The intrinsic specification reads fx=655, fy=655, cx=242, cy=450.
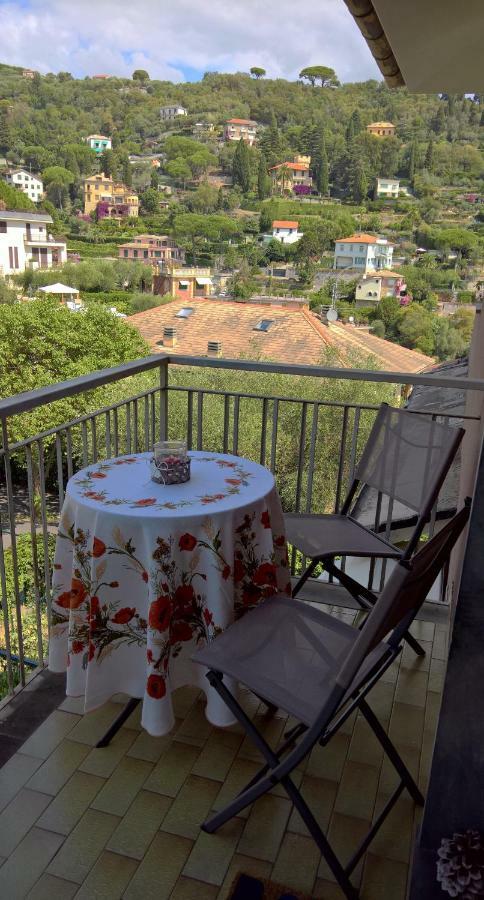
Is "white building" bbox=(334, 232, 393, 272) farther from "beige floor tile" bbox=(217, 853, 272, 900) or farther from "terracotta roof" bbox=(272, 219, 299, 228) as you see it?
"beige floor tile" bbox=(217, 853, 272, 900)

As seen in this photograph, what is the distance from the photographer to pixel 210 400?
18.1m

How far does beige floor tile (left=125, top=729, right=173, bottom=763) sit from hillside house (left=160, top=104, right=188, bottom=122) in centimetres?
7660

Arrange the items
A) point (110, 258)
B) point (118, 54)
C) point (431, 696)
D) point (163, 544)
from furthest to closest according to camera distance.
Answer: point (118, 54) → point (110, 258) → point (431, 696) → point (163, 544)

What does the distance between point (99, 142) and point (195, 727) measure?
71661 millimetres

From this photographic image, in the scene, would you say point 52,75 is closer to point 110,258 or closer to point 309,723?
point 110,258

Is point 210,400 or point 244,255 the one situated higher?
point 244,255

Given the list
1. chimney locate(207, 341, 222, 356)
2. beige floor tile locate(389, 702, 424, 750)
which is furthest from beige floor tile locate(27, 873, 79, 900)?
chimney locate(207, 341, 222, 356)

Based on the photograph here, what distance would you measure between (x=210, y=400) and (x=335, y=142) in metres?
49.5

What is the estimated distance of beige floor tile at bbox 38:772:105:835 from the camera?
1.71 meters

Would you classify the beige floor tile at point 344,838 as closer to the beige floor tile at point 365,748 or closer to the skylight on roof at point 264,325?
the beige floor tile at point 365,748

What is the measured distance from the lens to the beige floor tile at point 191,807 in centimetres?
172

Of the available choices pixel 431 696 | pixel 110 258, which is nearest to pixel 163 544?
pixel 431 696

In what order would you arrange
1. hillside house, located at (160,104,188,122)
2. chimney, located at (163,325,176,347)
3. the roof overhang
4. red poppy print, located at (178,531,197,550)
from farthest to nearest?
hillside house, located at (160,104,188,122) → chimney, located at (163,325,176,347) → the roof overhang → red poppy print, located at (178,531,197,550)

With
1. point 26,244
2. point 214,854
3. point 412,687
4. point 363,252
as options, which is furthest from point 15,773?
point 26,244
